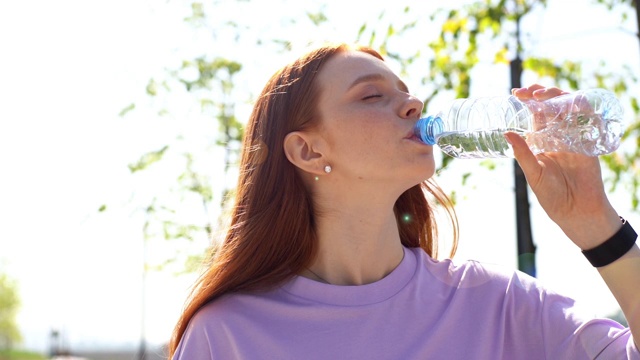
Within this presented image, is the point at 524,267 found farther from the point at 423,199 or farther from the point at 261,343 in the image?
the point at 261,343

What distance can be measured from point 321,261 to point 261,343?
0.42 metres

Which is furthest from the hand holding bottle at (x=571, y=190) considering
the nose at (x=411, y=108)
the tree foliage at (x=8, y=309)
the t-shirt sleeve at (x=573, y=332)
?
the tree foliage at (x=8, y=309)

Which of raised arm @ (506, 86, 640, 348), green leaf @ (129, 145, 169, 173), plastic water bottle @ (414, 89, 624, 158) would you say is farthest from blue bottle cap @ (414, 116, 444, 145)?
green leaf @ (129, 145, 169, 173)

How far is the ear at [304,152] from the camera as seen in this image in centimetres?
345

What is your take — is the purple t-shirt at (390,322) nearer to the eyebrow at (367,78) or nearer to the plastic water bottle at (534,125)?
the plastic water bottle at (534,125)

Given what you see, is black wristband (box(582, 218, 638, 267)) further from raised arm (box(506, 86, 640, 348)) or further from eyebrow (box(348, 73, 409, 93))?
eyebrow (box(348, 73, 409, 93))

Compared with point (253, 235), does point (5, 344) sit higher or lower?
lower

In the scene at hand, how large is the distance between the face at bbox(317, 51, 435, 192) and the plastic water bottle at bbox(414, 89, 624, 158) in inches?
2.9

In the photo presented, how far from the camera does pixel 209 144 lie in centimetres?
1112

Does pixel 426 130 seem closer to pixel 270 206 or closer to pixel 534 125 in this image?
pixel 534 125

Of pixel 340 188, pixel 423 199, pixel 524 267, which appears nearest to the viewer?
pixel 340 188

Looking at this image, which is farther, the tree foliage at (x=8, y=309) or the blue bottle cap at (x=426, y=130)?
the tree foliage at (x=8, y=309)

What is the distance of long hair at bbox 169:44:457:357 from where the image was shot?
3.40m

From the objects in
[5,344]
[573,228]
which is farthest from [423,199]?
[5,344]
